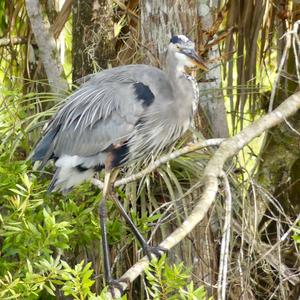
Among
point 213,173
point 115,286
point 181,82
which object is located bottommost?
point 115,286

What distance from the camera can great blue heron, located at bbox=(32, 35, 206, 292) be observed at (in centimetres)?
382

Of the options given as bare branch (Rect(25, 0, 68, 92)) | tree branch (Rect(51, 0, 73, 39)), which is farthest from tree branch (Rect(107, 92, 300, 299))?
tree branch (Rect(51, 0, 73, 39))

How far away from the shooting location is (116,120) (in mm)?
3824

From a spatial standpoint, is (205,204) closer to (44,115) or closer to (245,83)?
(44,115)

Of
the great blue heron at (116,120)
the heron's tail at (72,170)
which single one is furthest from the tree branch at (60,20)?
the heron's tail at (72,170)

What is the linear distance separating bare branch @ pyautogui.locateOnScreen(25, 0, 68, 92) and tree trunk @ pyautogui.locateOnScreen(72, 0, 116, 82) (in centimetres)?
18

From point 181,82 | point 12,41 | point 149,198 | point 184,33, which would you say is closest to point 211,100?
point 184,33

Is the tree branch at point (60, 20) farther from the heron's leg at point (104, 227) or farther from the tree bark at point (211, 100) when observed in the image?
the heron's leg at point (104, 227)

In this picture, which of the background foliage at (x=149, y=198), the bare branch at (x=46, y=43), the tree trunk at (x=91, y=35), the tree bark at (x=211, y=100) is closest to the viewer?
the background foliage at (x=149, y=198)

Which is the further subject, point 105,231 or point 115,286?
point 105,231

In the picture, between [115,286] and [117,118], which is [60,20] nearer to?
[117,118]

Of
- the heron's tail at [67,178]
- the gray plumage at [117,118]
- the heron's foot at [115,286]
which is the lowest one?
the heron's foot at [115,286]

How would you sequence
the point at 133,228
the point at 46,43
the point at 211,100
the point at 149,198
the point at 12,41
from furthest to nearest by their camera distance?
1. the point at 12,41
2. the point at 46,43
3. the point at 211,100
4. the point at 149,198
5. the point at 133,228

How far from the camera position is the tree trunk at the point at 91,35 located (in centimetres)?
496
